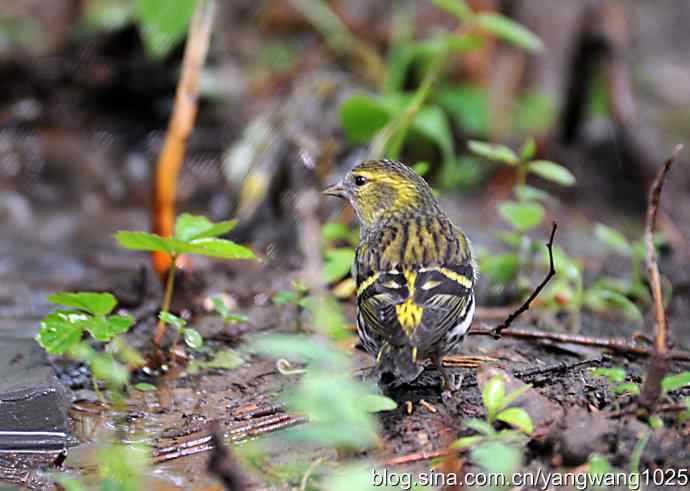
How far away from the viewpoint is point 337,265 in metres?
5.38

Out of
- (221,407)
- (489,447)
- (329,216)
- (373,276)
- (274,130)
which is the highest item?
(274,130)

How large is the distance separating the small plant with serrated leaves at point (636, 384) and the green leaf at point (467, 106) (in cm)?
466

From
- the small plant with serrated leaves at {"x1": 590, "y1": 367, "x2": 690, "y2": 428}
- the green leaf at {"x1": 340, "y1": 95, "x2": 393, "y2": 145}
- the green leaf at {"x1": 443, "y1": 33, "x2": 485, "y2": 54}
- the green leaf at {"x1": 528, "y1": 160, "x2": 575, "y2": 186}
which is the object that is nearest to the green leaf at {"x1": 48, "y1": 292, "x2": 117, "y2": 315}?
the small plant with serrated leaves at {"x1": 590, "y1": 367, "x2": 690, "y2": 428}

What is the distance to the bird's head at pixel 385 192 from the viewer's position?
5.14 metres

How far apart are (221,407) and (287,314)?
1.26 metres

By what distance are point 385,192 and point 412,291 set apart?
1.24m

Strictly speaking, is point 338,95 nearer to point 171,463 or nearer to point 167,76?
point 167,76

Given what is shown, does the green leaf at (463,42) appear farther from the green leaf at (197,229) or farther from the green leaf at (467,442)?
the green leaf at (467,442)

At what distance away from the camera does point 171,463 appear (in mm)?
3771

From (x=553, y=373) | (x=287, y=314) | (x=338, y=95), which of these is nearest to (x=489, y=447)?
(x=553, y=373)

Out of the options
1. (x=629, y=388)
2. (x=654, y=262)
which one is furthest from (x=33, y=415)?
(x=654, y=262)

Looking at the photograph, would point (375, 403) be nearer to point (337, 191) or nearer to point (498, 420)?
point (498, 420)

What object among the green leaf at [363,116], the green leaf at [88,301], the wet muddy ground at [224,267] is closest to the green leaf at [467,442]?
the wet muddy ground at [224,267]

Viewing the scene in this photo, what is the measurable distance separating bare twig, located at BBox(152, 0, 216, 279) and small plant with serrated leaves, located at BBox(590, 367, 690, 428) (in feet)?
8.83
